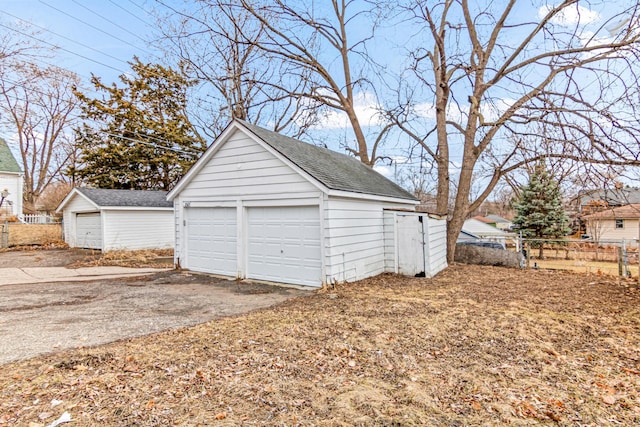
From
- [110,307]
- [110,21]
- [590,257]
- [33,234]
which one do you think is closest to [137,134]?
[33,234]

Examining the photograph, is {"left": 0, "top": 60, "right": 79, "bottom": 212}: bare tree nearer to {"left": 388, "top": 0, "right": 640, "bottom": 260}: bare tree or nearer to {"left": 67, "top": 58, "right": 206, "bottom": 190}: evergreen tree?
{"left": 67, "top": 58, "right": 206, "bottom": 190}: evergreen tree

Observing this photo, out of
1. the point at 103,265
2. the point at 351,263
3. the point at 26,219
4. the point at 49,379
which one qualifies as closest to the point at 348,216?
the point at 351,263

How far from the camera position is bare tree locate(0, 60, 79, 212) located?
2248 cm

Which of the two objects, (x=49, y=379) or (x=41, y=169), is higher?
(x=41, y=169)

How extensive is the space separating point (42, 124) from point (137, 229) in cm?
1797

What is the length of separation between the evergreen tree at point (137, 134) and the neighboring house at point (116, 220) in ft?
18.1

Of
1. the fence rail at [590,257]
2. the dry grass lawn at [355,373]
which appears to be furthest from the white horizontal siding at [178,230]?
the fence rail at [590,257]

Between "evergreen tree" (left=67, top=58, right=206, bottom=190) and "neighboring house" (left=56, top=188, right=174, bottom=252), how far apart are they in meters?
5.51

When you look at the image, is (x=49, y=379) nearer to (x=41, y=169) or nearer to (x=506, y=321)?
(x=506, y=321)

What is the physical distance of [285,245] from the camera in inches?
324

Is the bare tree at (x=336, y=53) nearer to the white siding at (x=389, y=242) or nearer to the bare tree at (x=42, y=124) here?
the white siding at (x=389, y=242)

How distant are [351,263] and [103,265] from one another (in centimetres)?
934

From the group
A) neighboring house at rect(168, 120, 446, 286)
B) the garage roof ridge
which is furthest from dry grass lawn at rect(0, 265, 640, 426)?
the garage roof ridge

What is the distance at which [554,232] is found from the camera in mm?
21828
